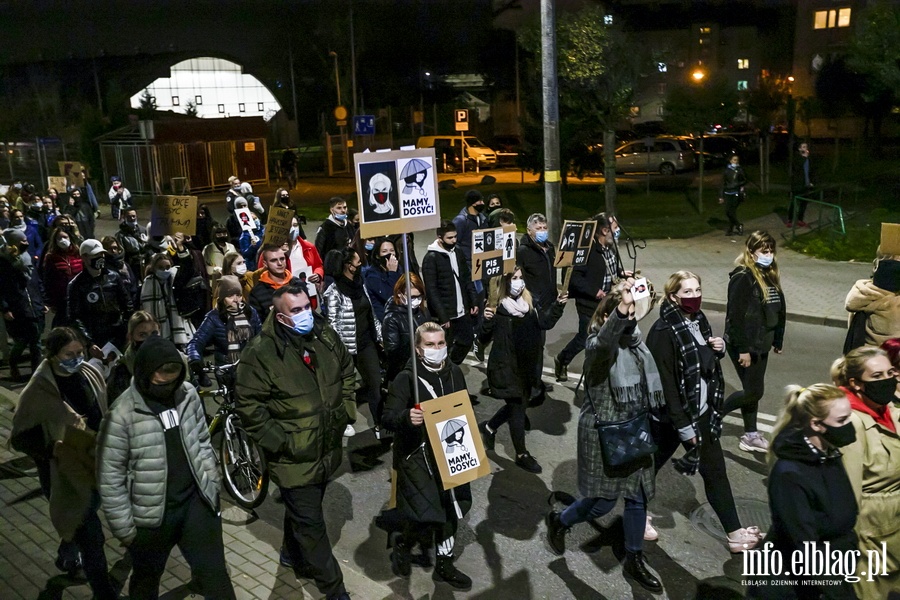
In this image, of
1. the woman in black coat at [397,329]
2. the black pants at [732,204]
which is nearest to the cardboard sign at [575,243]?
the woman in black coat at [397,329]

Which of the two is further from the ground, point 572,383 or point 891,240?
point 891,240

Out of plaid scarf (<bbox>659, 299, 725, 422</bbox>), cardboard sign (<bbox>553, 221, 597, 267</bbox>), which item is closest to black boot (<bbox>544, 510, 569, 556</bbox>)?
plaid scarf (<bbox>659, 299, 725, 422</bbox>)

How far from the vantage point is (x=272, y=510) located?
256 inches

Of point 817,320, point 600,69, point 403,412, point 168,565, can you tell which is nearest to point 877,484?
Answer: point 403,412

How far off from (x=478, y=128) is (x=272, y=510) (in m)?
54.0

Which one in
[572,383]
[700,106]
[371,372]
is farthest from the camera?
[700,106]

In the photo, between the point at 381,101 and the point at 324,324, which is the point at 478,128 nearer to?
the point at 381,101

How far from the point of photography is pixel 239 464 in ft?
21.7

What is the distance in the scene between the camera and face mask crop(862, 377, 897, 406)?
426 centimetres

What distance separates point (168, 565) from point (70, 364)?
1477 millimetres

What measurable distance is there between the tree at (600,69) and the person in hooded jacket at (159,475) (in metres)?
15.5

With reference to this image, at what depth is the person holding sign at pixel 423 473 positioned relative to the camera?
16.9 feet

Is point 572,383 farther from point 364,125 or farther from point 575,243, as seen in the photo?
point 364,125

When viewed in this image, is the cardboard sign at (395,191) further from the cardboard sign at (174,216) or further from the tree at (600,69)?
the tree at (600,69)
